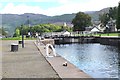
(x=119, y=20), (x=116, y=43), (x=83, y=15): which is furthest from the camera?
(x=83, y=15)

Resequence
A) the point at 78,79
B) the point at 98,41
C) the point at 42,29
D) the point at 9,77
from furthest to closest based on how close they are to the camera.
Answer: the point at 42,29 < the point at 98,41 < the point at 9,77 < the point at 78,79

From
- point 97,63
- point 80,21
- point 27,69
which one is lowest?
point 97,63

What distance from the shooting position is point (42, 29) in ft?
653

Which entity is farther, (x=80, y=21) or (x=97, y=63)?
(x=80, y=21)

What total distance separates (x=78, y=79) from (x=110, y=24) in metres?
167

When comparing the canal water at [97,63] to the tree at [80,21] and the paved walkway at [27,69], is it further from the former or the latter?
the tree at [80,21]

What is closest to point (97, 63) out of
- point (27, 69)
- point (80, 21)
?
point (27, 69)

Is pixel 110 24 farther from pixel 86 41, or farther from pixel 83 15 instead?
Result: pixel 86 41

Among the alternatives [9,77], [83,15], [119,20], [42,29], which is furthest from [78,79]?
[42,29]

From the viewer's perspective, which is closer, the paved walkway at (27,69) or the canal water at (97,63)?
the paved walkway at (27,69)

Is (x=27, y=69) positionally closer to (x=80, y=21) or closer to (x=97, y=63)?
(x=97, y=63)

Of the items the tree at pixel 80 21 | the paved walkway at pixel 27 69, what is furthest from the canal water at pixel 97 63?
the tree at pixel 80 21

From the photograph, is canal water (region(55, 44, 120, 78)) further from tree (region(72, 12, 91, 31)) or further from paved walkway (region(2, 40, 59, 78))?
tree (region(72, 12, 91, 31))

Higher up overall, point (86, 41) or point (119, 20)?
point (119, 20)
